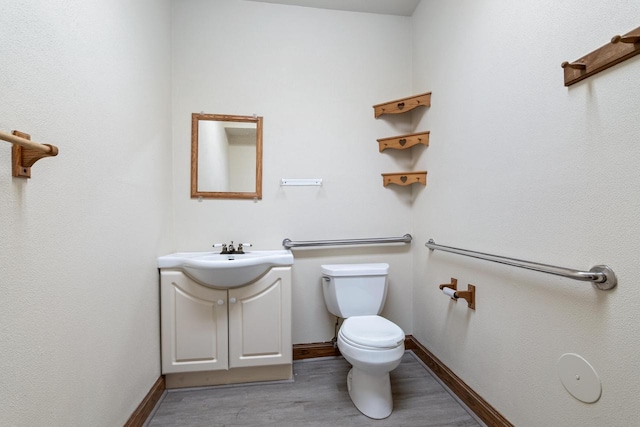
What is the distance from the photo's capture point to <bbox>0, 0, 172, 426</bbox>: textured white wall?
76cm

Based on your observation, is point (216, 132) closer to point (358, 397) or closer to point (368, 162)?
point (368, 162)

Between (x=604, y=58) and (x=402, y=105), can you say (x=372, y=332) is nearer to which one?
(x=604, y=58)

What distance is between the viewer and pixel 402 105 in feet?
6.70

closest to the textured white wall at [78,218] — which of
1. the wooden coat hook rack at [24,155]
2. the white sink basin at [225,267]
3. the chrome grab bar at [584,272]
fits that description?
the wooden coat hook rack at [24,155]

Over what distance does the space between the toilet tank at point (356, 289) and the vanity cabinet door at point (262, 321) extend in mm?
311

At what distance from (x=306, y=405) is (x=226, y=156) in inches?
66.0

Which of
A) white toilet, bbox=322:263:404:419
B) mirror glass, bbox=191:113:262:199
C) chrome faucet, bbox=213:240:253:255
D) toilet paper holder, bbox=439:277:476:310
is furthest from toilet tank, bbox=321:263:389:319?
mirror glass, bbox=191:113:262:199

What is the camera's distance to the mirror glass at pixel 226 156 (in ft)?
6.48

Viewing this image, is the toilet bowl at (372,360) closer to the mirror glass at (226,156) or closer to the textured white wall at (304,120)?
the textured white wall at (304,120)

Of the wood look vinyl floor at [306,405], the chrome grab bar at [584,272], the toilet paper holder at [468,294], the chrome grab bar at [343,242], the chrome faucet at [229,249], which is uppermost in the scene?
the chrome grab bar at [584,272]

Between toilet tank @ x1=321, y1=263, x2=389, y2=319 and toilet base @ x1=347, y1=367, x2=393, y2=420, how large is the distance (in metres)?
0.41

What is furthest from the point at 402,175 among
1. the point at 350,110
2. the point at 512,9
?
the point at 512,9

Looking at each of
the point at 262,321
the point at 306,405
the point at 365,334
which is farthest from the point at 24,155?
the point at 306,405

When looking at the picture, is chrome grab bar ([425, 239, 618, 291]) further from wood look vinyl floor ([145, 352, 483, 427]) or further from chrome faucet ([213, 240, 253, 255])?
chrome faucet ([213, 240, 253, 255])
